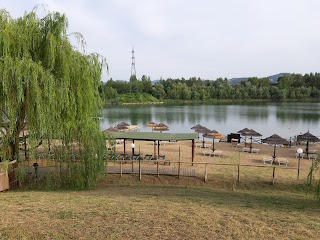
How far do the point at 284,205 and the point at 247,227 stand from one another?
11.5 feet

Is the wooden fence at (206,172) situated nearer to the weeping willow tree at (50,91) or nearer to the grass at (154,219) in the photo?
the weeping willow tree at (50,91)

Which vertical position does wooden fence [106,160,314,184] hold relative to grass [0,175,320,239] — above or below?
below

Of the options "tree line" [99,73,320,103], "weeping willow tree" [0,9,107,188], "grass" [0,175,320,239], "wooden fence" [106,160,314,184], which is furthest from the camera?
"tree line" [99,73,320,103]

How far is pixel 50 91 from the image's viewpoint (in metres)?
9.75

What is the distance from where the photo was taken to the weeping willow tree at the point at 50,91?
9.49m

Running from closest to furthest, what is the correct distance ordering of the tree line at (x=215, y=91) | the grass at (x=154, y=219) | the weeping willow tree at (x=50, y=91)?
the grass at (x=154, y=219) < the weeping willow tree at (x=50, y=91) < the tree line at (x=215, y=91)

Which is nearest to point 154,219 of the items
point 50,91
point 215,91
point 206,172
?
point 50,91

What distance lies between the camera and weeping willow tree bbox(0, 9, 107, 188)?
9492mm

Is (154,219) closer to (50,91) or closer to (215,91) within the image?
(50,91)

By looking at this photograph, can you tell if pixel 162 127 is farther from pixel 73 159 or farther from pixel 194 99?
pixel 194 99

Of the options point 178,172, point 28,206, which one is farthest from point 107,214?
point 178,172

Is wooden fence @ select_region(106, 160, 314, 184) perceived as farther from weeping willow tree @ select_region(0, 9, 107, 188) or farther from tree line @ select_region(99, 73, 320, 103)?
tree line @ select_region(99, 73, 320, 103)

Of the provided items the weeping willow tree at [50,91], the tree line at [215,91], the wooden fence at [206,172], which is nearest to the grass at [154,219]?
the weeping willow tree at [50,91]

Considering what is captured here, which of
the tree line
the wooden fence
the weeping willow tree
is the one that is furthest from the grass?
the tree line
